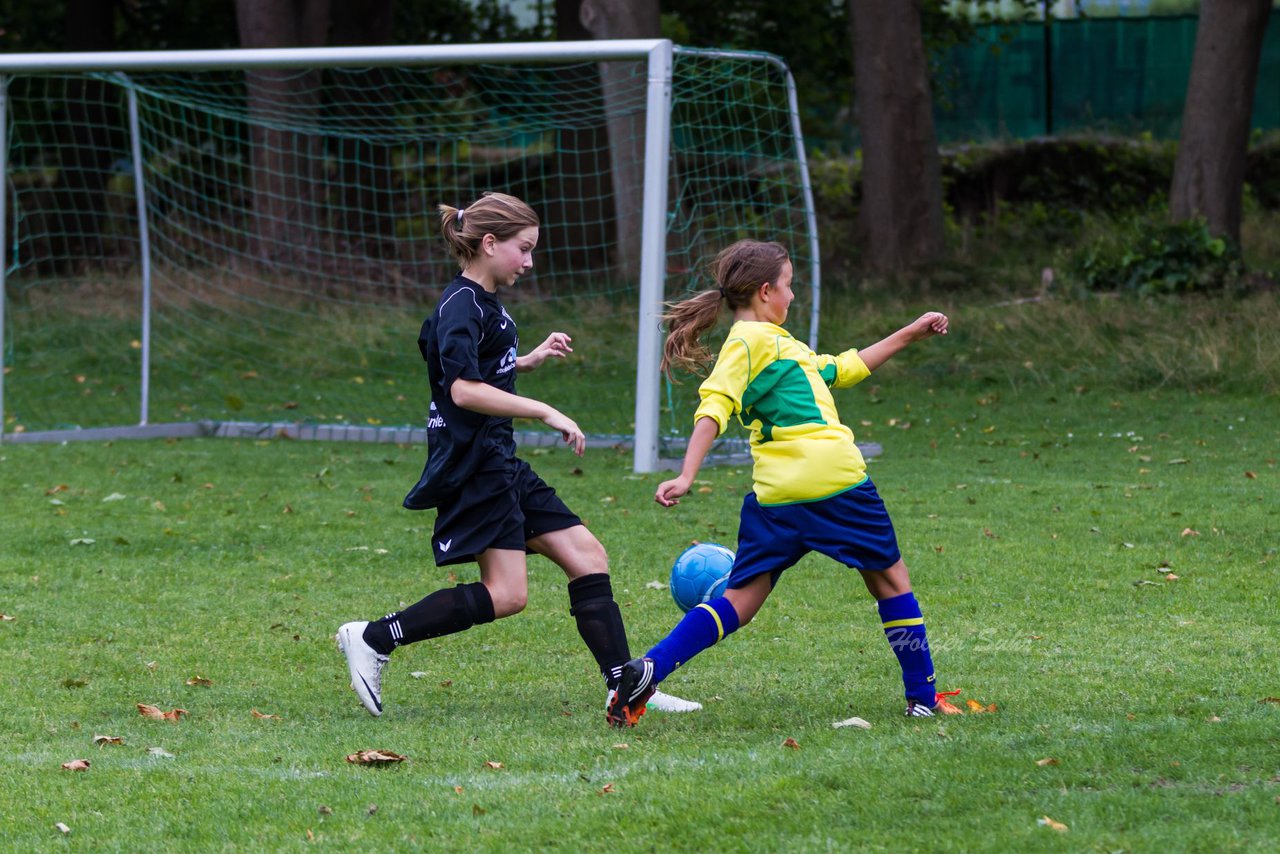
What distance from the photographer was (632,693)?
468 centimetres

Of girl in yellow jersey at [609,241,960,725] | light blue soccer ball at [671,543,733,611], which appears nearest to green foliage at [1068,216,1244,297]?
light blue soccer ball at [671,543,733,611]

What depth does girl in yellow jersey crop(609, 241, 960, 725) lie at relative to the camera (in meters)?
4.63

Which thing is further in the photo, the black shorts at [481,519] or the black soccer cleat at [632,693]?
the black shorts at [481,519]

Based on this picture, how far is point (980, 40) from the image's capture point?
77.8 ft

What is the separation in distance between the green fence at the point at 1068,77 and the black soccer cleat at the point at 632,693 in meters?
19.7

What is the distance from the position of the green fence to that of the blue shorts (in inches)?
768

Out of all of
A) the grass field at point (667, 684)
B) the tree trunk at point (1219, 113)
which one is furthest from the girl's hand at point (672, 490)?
the tree trunk at point (1219, 113)

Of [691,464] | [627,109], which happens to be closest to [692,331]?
[691,464]

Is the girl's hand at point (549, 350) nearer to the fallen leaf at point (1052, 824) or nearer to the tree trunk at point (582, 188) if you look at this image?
the fallen leaf at point (1052, 824)

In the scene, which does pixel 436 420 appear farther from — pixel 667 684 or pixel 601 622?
pixel 667 684

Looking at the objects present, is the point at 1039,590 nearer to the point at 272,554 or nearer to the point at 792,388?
the point at 792,388

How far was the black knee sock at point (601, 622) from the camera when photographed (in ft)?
16.2

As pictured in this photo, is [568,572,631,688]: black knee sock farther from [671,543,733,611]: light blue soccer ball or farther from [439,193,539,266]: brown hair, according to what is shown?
[439,193,539,266]: brown hair

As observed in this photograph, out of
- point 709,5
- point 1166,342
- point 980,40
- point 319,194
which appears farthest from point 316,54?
point 980,40
